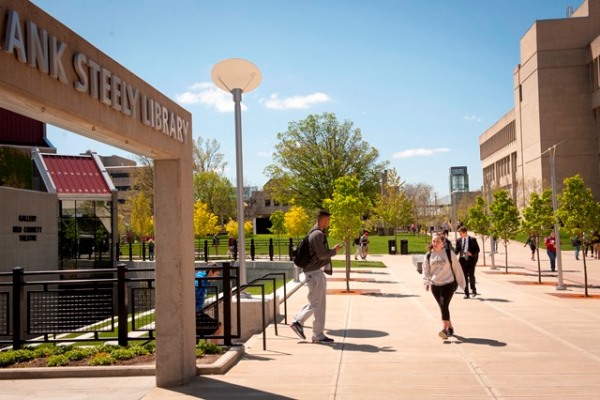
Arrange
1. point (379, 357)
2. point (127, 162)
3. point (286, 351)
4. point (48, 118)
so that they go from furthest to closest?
point (127, 162) → point (286, 351) → point (379, 357) → point (48, 118)

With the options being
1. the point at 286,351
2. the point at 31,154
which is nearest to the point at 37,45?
the point at 286,351

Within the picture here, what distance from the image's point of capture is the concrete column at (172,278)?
6645 mm

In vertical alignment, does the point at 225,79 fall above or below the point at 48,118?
above

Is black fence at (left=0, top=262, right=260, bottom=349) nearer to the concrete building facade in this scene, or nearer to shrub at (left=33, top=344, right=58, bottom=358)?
shrub at (left=33, top=344, right=58, bottom=358)

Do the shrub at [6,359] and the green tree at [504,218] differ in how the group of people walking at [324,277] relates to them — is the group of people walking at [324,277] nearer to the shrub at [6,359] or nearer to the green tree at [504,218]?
the shrub at [6,359]

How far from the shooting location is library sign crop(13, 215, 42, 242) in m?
24.8

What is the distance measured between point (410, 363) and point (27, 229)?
22028mm

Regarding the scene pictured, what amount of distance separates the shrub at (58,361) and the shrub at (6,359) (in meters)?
0.53

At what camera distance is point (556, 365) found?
7.20 m

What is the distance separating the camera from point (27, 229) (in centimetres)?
2539

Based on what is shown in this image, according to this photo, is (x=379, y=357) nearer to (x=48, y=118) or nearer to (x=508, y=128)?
(x=48, y=118)

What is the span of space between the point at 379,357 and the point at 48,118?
5.09 m

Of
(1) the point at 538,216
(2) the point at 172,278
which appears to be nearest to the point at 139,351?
(2) the point at 172,278

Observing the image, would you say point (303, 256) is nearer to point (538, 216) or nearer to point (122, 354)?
point (122, 354)
